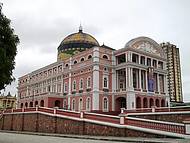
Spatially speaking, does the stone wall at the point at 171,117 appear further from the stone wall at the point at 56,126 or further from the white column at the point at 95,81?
the white column at the point at 95,81

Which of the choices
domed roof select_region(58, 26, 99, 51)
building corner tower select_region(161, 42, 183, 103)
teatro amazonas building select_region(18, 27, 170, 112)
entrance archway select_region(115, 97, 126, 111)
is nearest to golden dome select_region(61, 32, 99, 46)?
domed roof select_region(58, 26, 99, 51)

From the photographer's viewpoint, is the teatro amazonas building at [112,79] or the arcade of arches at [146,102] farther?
the arcade of arches at [146,102]

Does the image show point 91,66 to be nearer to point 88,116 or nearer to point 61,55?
point 61,55

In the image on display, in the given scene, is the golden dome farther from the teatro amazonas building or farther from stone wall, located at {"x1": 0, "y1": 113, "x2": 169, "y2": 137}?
stone wall, located at {"x1": 0, "y1": 113, "x2": 169, "y2": 137}

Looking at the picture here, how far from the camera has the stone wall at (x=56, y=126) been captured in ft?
62.8

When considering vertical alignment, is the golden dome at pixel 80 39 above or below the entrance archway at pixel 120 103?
above

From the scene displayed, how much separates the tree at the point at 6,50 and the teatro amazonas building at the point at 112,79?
23.5 m

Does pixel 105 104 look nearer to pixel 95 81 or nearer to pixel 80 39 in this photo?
pixel 95 81

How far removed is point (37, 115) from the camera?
28531mm

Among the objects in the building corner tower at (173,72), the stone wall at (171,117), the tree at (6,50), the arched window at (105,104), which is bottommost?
the stone wall at (171,117)

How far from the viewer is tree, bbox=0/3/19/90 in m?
14.1

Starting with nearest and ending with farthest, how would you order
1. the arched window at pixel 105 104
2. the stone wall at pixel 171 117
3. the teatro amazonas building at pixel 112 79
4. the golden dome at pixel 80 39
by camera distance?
the stone wall at pixel 171 117, the teatro amazonas building at pixel 112 79, the arched window at pixel 105 104, the golden dome at pixel 80 39

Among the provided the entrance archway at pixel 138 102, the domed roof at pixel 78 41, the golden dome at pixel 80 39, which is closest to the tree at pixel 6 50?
the entrance archway at pixel 138 102

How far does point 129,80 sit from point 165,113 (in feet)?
45.5
